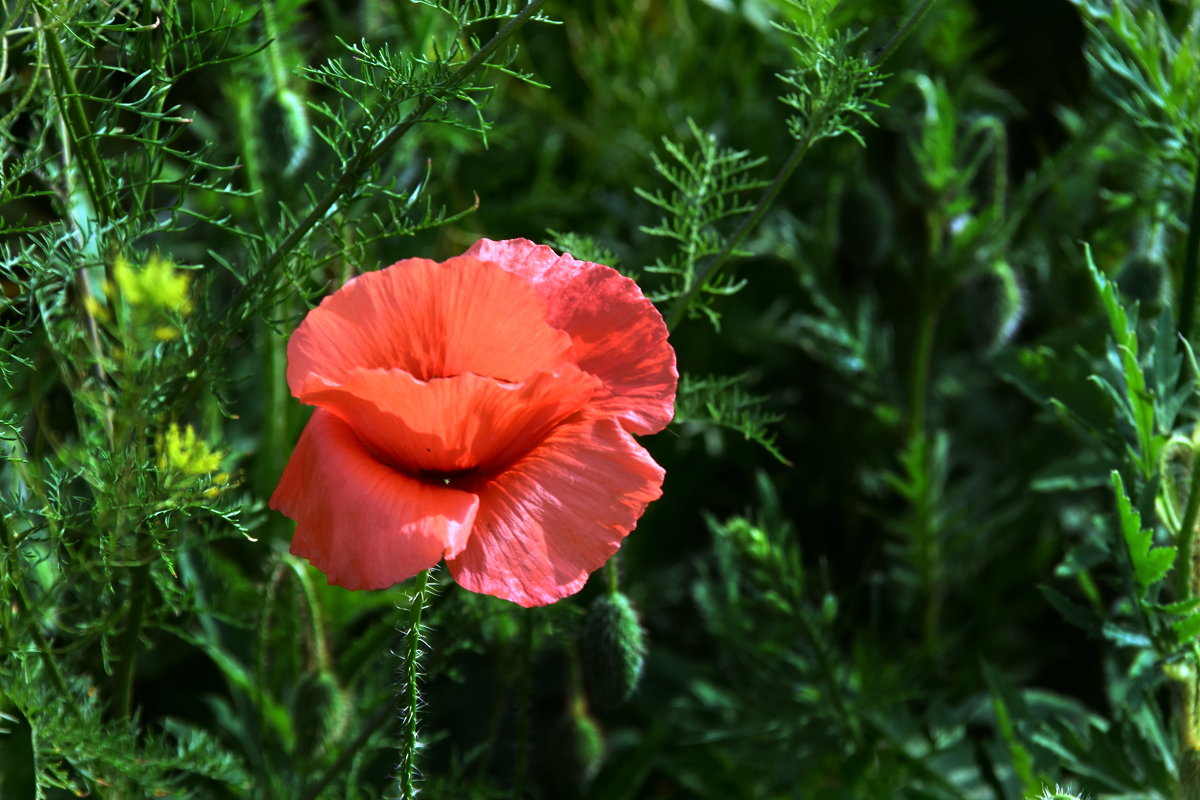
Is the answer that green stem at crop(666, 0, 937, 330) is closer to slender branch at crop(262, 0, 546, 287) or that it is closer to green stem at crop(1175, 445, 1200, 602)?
slender branch at crop(262, 0, 546, 287)

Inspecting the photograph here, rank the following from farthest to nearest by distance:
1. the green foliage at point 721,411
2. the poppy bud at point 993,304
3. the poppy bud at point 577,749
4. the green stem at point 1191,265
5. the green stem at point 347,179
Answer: the poppy bud at point 993,304, the poppy bud at point 577,749, the green stem at point 1191,265, the green foliage at point 721,411, the green stem at point 347,179

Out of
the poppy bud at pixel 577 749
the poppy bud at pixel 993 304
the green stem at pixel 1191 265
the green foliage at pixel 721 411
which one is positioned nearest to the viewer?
the green foliage at pixel 721 411

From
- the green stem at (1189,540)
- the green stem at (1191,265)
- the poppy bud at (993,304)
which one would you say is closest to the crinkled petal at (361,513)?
the green stem at (1189,540)

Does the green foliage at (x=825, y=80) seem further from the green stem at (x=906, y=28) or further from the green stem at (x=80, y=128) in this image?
the green stem at (x=80, y=128)

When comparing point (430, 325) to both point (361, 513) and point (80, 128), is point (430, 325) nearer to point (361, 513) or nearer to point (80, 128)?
point (361, 513)

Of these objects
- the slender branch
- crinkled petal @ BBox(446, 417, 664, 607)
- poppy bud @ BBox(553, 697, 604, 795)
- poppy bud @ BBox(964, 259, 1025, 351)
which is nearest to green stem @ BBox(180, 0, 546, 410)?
the slender branch

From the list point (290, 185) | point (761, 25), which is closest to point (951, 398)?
point (761, 25)

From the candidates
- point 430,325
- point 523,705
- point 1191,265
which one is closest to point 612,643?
point 523,705
